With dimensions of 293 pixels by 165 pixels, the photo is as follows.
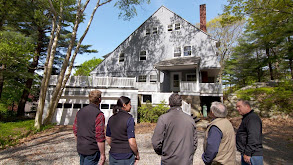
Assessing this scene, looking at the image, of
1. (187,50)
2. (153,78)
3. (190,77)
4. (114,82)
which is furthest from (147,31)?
(114,82)

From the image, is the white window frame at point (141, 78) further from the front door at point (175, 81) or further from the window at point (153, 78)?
the front door at point (175, 81)

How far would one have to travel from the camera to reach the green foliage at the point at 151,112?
12.5 meters

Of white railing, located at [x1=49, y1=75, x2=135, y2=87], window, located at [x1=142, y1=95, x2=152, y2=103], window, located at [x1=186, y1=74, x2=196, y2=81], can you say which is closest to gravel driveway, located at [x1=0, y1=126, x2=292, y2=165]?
white railing, located at [x1=49, y1=75, x2=135, y2=87]

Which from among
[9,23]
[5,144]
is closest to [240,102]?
[5,144]

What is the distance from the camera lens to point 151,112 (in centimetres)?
1261

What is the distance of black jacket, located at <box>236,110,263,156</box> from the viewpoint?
112 inches

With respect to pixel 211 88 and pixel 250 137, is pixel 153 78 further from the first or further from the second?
pixel 250 137

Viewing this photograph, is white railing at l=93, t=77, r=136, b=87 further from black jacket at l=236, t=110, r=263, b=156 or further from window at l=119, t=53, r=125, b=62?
black jacket at l=236, t=110, r=263, b=156

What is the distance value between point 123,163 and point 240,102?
2.81m

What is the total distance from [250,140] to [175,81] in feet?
49.4

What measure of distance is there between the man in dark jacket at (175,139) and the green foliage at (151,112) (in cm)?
990

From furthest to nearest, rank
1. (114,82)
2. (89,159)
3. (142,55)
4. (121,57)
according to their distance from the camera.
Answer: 1. (121,57)
2. (142,55)
3. (114,82)
4. (89,159)

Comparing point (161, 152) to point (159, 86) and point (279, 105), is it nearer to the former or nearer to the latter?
point (159, 86)

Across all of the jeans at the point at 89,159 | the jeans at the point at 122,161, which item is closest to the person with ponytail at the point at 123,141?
the jeans at the point at 122,161
